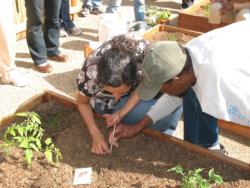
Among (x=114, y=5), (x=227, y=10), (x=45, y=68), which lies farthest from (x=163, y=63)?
(x=114, y=5)

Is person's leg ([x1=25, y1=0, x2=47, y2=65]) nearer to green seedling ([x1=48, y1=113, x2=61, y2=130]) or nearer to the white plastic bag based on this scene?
the white plastic bag

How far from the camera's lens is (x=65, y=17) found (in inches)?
202

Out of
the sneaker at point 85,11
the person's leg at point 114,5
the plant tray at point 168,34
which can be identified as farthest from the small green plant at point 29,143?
the sneaker at point 85,11

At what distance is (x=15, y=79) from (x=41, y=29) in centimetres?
62

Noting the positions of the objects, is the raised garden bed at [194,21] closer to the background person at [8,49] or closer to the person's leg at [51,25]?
the person's leg at [51,25]

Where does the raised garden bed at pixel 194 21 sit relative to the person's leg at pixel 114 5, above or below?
below

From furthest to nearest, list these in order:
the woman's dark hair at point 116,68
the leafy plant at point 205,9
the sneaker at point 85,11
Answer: the sneaker at point 85,11 < the leafy plant at point 205,9 < the woman's dark hair at point 116,68

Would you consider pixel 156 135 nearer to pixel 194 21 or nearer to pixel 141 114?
pixel 141 114

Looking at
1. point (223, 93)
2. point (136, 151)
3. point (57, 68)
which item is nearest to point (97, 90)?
point (136, 151)

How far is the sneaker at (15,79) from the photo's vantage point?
12.7 ft

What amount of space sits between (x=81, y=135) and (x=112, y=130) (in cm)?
21

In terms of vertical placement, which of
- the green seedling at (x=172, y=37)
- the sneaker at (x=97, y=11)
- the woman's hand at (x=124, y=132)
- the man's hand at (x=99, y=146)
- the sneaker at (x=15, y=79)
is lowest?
the sneaker at (x=15, y=79)

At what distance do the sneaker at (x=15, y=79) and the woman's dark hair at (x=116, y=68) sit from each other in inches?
81.5

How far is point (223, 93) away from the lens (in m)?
1.86
